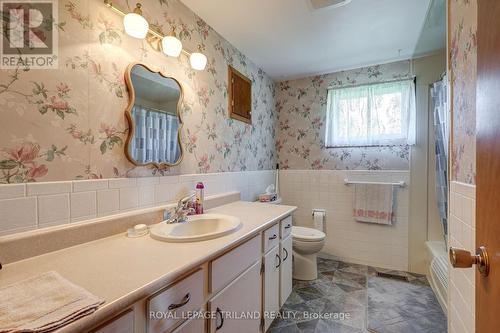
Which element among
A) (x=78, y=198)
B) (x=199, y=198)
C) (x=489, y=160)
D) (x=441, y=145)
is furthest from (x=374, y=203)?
(x=78, y=198)

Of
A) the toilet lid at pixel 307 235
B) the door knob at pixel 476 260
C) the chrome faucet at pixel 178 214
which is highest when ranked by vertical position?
the door knob at pixel 476 260

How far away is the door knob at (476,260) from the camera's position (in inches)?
18.6

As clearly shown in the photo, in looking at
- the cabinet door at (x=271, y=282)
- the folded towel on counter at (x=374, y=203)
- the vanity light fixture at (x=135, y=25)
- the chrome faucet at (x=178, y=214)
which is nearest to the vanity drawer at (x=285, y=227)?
the cabinet door at (x=271, y=282)

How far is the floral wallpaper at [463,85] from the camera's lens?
2.61 feet

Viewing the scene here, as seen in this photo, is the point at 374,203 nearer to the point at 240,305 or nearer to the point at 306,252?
the point at 306,252

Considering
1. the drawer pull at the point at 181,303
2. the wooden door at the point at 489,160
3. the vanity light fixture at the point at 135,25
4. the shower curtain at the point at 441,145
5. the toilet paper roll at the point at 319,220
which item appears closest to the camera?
the wooden door at the point at 489,160

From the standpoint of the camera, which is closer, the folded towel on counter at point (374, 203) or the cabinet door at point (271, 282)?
the cabinet door at point (271, 282)

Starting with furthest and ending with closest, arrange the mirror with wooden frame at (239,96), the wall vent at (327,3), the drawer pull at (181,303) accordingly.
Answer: the mirror with wooden frame at (239,96)
the wall vent at (327,3)
the drawer pull at (181,303)

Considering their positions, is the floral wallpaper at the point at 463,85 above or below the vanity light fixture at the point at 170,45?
below

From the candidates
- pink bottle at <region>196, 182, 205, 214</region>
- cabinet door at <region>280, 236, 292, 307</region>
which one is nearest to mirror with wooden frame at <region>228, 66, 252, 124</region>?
pink bottle at <region>196, 182, 205, 214</region>

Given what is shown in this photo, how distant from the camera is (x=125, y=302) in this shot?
59 cm

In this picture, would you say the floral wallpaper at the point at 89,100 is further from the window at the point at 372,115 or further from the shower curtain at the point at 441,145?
the shower curtain at the point at 441,145

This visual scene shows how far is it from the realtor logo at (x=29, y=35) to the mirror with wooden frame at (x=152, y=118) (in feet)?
1.06

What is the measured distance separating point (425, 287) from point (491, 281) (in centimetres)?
220
